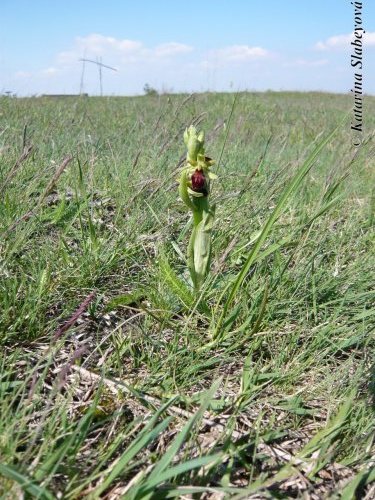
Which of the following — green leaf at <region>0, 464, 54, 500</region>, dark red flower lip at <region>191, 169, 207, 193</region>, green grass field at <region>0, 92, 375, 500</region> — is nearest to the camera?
green leaf at <region>0, 464, 54, 500</region>

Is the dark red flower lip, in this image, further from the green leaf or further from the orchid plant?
the green leaf

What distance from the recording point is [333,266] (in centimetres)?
185

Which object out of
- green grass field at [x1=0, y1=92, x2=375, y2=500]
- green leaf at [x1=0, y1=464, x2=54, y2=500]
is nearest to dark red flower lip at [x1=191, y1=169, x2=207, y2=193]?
green grass field at [x1=0, y1=92, x2=375, y2=500]

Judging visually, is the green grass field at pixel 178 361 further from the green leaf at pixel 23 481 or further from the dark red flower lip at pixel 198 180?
the dark red flower lip at pixel 198 180

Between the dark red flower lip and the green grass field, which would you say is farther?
the dark red flower lip

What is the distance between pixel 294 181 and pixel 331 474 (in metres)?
0.73

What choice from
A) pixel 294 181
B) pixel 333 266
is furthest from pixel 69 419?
pixel 333 266

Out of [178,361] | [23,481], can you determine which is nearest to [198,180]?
[178,361]

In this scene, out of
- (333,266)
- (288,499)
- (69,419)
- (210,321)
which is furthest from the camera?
(333,266)

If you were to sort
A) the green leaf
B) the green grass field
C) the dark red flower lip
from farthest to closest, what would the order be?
the dark red flower lip < the green grass field < the green leaf

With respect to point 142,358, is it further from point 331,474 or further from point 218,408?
point 331,474

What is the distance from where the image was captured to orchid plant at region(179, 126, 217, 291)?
4.80 ft

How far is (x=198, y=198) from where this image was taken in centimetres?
153

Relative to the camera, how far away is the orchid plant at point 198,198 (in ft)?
4.80
